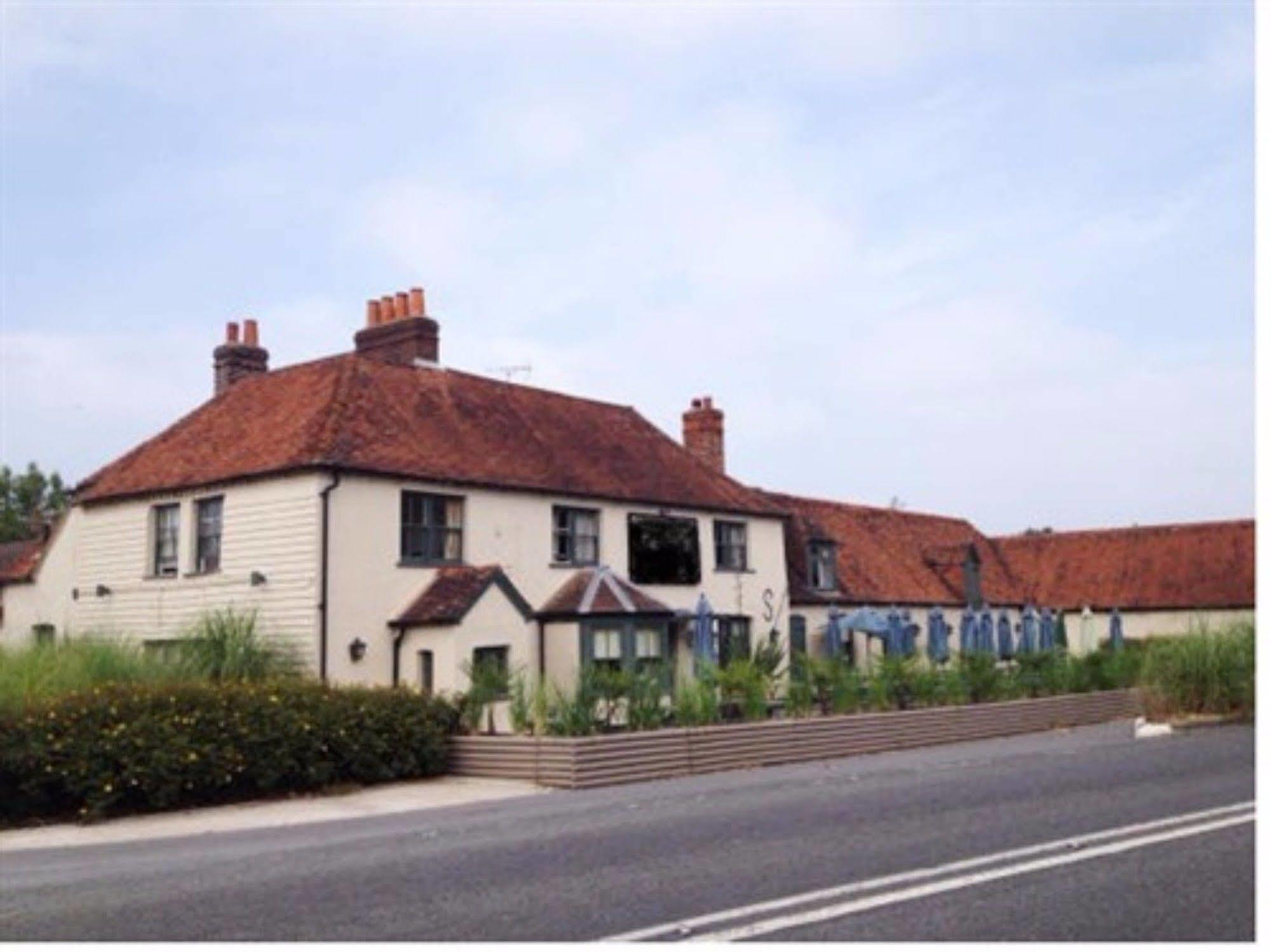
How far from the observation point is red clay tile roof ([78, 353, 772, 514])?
25172 millimetres

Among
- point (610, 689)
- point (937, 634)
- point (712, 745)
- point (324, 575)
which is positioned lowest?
point (712, 745)

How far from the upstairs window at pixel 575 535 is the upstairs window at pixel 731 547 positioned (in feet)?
12.9

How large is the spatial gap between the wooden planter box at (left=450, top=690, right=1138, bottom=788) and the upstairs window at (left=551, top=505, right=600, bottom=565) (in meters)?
7.92

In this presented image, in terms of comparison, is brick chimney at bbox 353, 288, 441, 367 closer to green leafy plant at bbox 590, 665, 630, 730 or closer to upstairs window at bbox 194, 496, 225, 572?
upstairs window at bbox 194, 496, 225, 572

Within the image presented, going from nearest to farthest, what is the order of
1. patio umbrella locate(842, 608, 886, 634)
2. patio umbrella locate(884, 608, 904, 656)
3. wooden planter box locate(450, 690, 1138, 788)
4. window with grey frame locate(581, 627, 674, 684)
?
wooden planter box locate(450, 690, 1138, 788) < window with grey frame locate(581, 627, 674, 684) < patio umbrella locate(884, 608, 904, 656) < patio umbrella locate(842, 608, 886, 634)

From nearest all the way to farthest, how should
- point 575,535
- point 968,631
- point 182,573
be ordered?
point 182,573
point 575,535
point 968,631

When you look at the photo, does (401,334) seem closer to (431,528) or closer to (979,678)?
(431,528)

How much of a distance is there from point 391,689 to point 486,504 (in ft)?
25.6

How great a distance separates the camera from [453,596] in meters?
24.2

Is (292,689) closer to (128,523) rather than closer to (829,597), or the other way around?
(128,523)

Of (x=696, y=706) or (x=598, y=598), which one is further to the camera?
(x=598, y=598)

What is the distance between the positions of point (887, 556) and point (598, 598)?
16.2 meters

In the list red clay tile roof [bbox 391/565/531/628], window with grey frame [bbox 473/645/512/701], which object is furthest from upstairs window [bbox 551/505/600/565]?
window with grey frame [bbox 473/645/512/701]

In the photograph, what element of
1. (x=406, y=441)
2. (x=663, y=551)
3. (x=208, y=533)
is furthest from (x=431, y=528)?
(x=663, y=551)
